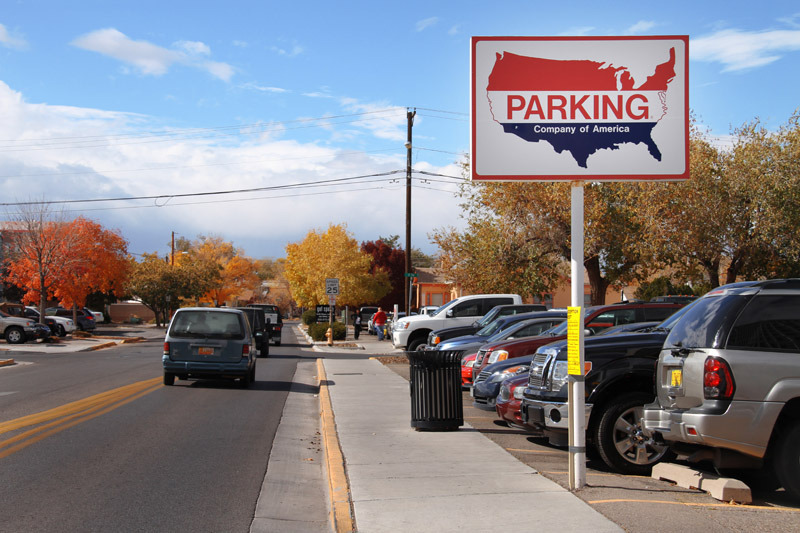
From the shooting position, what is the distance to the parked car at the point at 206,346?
52.7ft

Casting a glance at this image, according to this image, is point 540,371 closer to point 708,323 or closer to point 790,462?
point 708,323

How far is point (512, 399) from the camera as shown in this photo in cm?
970

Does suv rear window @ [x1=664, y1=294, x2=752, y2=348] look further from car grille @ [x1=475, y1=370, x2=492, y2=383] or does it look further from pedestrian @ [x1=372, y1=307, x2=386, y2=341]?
pedestrian @ [x1=372, y1=307, x2=386, y2=341]

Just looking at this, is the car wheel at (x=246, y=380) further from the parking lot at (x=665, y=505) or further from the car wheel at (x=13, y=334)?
the car wheel at (x=13, y=334)

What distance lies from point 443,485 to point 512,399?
8.82 feet

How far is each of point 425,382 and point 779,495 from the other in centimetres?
457

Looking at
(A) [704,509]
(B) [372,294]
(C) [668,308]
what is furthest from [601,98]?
(B) [372,294]

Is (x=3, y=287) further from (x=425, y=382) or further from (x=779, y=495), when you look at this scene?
(x=779, y=495)

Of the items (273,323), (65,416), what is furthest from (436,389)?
(273,323)

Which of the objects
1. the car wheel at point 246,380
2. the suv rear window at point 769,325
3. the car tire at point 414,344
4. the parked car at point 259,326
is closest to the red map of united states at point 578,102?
the suv rear window at point 769,325

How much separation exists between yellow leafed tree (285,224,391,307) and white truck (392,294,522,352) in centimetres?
3028

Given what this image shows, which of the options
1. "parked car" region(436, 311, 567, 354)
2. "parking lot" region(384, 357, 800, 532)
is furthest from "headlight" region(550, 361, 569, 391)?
"parked car" region(436, 311, 567, 354)

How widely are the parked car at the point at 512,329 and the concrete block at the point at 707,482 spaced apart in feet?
22.9

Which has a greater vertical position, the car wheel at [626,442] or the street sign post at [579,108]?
the street sign post at [579,108]
